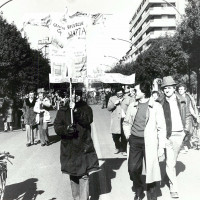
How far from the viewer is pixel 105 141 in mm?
14023

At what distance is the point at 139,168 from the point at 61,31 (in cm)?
242

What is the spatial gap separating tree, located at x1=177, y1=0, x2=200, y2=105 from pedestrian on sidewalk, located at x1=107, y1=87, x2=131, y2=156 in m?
17.6

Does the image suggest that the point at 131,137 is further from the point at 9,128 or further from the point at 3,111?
the point at 9,128

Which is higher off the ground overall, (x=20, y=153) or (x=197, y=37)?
(x=197, y=37)

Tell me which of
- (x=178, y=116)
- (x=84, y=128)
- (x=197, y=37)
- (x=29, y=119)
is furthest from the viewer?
(x=197, y=37)

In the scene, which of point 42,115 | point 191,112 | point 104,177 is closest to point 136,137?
point 104,177

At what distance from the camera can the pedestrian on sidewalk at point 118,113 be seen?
10.9 m

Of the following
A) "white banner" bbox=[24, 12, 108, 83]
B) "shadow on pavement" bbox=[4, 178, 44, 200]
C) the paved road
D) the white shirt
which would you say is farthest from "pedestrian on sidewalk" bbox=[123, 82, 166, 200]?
"shadow on pavement" bbox=[4, 178, 44, 200]

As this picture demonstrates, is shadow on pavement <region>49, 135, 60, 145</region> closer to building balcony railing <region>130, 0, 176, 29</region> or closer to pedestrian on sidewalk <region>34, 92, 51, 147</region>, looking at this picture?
pedestrian on sidewalk <region>34, 92, 51, 147</region>

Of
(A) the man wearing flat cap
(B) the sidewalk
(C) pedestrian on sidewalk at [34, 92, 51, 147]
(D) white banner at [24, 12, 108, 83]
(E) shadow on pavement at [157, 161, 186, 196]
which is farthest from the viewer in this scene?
(C) pedestrian on sidewalk at [34, 92, 51, 147]

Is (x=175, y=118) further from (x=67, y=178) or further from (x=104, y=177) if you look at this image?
(x=67, y=178)

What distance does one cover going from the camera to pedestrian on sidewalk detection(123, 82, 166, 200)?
6168mm

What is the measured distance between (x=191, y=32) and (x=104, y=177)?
72.8 ft

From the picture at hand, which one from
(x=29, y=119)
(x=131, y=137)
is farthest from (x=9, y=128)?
(x=131, y=137)
